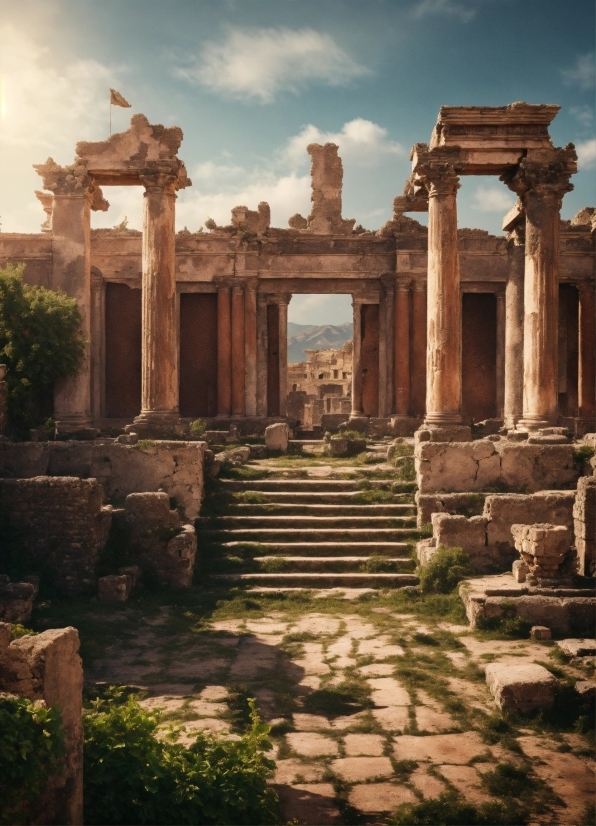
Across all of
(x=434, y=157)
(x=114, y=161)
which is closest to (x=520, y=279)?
(x=434, y=157)

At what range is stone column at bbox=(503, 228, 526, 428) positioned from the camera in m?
19.5

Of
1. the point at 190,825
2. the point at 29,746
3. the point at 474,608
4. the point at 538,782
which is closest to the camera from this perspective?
the point at 29,746

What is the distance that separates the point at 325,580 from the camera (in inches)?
514

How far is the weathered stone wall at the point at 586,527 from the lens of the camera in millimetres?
12133

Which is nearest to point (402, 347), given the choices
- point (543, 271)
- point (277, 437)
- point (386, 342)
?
point (386, 342)

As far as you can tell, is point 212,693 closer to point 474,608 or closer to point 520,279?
point 474,608

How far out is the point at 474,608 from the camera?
10.9 metres

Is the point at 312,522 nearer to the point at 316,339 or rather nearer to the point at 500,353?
the point at 500,353

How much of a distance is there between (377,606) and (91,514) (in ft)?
14.2

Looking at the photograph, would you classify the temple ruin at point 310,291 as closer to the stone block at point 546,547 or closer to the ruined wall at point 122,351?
A: the ruined wall at point 122,351

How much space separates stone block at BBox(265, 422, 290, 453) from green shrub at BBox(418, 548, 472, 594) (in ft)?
25.6

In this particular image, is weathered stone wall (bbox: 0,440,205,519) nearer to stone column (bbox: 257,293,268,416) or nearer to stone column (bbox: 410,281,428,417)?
stone column (bbox: 257,293,268,416)

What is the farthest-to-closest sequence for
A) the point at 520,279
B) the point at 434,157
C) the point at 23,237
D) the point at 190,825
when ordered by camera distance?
the point at 23,237 → the point at 520,279 → the point at 434,157 → the point at 190,825

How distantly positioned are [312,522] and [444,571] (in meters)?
2.90
